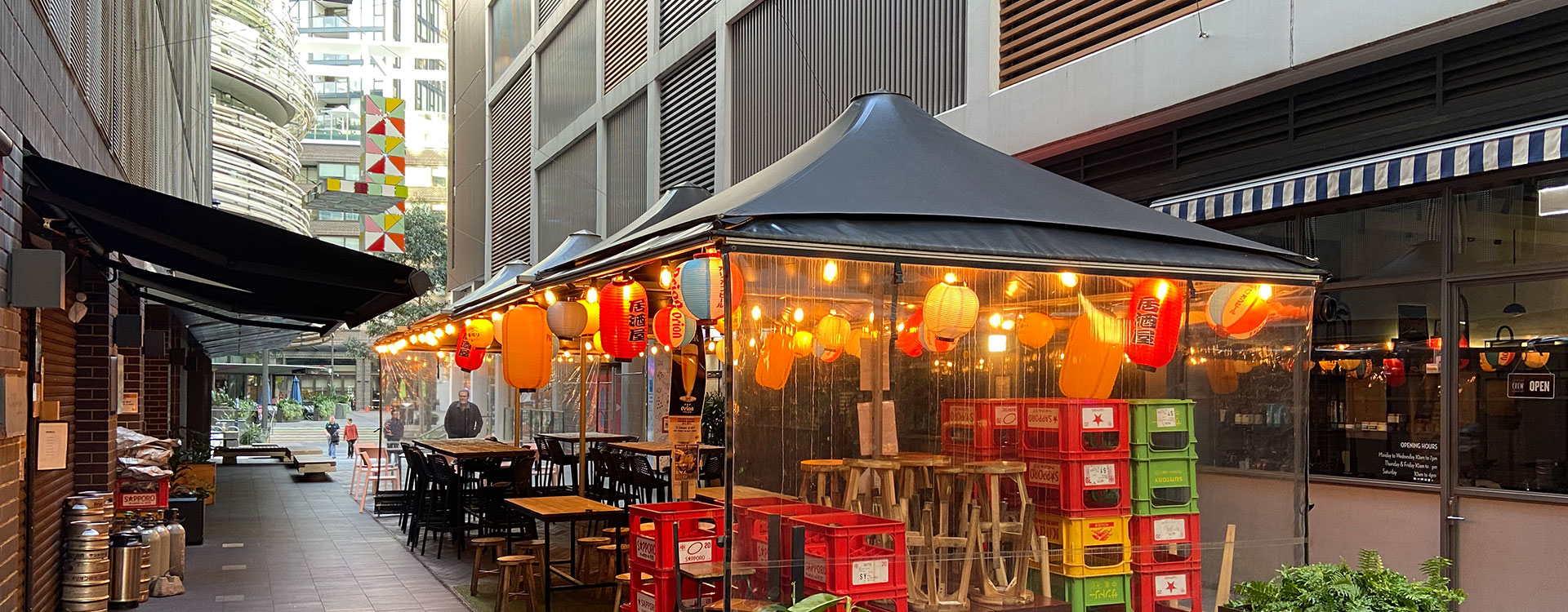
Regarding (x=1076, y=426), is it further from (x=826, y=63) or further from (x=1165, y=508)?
(x=826, y=63)

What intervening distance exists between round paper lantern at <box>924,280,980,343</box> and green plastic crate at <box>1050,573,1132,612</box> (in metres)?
1.54

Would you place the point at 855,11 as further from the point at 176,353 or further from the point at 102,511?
the point at 176,353

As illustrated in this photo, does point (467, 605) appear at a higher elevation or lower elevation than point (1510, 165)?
lower

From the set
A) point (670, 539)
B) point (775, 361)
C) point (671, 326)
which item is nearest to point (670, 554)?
point (670, 539)

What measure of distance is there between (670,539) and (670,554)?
0.28 ft

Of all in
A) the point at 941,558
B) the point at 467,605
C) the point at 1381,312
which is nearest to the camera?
the point at 941,558

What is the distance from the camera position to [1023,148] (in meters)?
10.5

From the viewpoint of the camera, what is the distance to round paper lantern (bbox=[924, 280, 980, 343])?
6.46m

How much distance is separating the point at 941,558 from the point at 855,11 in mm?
8553

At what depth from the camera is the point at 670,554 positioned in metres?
6.76

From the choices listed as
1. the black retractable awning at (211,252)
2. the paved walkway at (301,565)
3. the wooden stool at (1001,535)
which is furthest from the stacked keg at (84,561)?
the wooden stool at (1001,535)

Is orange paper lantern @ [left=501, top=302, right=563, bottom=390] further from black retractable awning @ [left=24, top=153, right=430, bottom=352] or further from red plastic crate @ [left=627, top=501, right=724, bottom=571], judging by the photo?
red plastic crate @ [left=627, top=501, right=724, bottom=571]

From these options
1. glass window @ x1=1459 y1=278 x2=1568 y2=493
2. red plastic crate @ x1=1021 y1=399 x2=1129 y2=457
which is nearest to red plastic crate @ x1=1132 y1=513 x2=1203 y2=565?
red plastic crate @ x1=1021 y1=399 x2=1129 y2=457

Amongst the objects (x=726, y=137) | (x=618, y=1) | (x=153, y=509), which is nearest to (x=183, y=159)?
(x=618, y=1)
